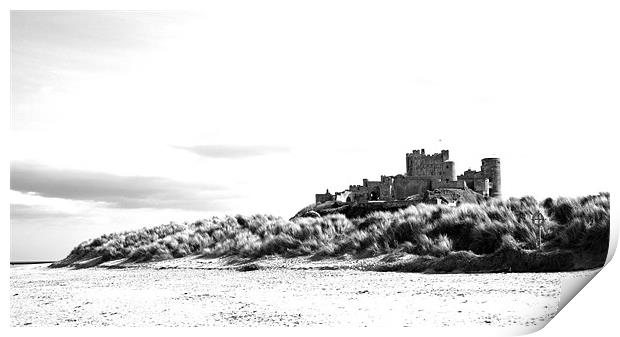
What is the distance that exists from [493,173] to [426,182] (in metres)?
2.65

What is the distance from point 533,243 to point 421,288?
227 centimetres

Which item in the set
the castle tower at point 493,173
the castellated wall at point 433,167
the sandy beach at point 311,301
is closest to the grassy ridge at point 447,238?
the sandy beach at point 311,301

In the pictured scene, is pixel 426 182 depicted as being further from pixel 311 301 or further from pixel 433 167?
pixel 311 301

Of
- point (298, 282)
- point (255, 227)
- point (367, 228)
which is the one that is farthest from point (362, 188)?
point (298, 282)

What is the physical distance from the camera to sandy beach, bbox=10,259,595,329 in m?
5.60

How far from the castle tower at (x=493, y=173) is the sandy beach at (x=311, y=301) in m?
16.8

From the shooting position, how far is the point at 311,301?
248 inches

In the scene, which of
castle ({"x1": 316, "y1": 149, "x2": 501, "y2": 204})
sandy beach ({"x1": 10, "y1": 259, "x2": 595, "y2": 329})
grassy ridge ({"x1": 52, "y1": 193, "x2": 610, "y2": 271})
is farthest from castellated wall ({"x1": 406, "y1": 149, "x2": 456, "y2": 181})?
sandy beach ({"x1": 10, "y1": 259, "x2": 595, "y2": 329})

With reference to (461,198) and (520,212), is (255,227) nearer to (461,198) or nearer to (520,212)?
(520,212)

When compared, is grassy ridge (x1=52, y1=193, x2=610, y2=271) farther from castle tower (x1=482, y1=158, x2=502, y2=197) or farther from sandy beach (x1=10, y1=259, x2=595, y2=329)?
castle tower (x1=482, y1=158, x2=502, y2=197)

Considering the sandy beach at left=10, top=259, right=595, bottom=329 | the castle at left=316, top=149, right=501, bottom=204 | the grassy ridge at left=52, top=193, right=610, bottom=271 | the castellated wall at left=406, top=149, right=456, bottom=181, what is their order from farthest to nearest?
the castellated wall at left=406, top=149, right=456, bottom=181 → the castle at left=316, top=149, right=501, bottom=204 → the grassy ridge at left=52, top=193, right=610, bottom=271 → the sandy beach at left=10, top=259, right=595, bottom=329

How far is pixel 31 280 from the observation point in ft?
34.9

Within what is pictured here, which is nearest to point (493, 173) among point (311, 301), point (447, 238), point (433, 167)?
point (433, 167)

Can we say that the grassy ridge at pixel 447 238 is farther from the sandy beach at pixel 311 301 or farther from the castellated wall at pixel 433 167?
the castellated wall at pixel 433 167
